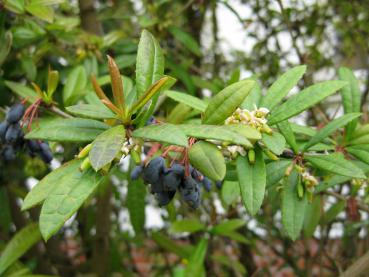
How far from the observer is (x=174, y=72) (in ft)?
5.39

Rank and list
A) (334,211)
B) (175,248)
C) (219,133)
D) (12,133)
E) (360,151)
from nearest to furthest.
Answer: (219,133)
(360,151)
(12,133)
(334,211)
(175,248)

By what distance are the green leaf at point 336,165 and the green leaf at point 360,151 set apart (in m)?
0.06

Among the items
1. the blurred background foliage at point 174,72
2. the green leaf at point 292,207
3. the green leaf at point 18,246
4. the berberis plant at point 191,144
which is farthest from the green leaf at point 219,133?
the green leaf at point 18,246

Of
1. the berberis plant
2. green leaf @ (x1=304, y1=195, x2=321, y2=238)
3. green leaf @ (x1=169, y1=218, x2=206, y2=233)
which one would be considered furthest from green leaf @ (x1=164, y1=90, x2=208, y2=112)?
green leaf @ (x1=169, y1=218, x2=206, y2=233)

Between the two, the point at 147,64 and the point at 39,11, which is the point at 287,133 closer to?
the point at 147,64

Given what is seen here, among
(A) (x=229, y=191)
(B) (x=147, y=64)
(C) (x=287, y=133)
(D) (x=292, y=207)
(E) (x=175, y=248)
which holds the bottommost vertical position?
(E) (x=175, y=248)

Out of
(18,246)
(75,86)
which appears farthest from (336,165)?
(18,246)

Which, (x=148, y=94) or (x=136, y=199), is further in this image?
(x=136, y=199)

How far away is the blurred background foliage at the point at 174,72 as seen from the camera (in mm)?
1409

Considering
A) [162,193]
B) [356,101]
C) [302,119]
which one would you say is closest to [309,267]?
[302,119]

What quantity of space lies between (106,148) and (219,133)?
148 mm

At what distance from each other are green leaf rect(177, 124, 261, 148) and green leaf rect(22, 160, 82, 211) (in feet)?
0.59

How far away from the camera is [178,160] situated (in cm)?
84

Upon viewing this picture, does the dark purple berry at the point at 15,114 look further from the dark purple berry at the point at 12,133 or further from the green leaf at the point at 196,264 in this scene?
the green leaf at the point at 196,264
